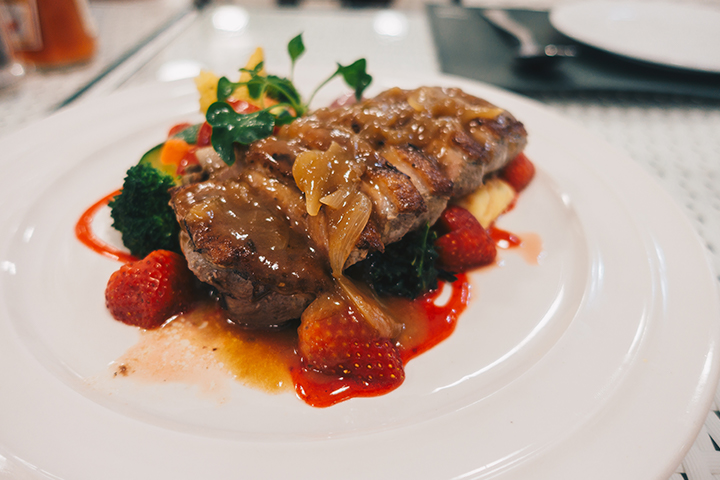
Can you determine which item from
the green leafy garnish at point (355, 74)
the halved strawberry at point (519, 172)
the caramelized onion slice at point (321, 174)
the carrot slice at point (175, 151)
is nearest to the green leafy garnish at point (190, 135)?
→ the carrot slice at point (175, 151)

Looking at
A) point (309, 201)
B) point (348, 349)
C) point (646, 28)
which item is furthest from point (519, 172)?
point (646, 28)

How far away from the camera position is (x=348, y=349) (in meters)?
2.00

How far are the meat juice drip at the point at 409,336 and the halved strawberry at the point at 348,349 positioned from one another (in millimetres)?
44

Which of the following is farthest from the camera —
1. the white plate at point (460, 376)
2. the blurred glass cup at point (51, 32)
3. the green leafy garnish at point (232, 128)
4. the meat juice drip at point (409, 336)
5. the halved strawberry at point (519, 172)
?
the blurred glass cup at point (51, 32)

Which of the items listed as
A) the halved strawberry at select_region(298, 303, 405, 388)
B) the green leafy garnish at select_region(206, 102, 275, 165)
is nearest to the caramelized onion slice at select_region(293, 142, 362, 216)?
the green leafy garnish at select_region(206, 102, 275, 165)

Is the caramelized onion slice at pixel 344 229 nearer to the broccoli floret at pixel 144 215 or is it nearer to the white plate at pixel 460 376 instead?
the white plate at pixel 460 376

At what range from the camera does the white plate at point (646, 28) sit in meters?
4.84

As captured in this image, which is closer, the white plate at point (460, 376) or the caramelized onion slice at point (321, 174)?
the white plate at point (460, 376)

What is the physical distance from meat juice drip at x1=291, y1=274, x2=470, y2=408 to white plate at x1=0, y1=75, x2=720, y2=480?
63 millimetres

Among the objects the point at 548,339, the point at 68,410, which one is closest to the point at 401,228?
the point at 548,339

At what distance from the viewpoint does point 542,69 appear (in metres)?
4.63

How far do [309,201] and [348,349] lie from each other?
2.45 ft

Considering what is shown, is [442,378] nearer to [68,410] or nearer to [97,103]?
[68,410]

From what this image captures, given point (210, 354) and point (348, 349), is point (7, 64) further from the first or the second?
point (348, 349)
